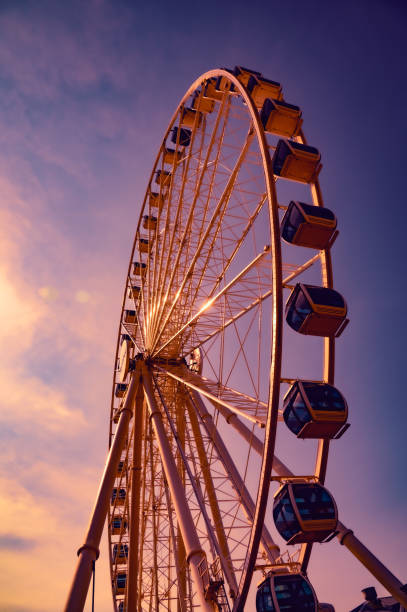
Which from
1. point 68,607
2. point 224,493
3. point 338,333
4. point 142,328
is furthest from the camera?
point 142,328

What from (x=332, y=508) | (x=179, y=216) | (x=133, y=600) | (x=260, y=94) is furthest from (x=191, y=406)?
(x=260, y=94)

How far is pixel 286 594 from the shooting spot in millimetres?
6156

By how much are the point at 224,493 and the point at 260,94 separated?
10452mm

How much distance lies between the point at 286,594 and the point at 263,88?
34.8ft

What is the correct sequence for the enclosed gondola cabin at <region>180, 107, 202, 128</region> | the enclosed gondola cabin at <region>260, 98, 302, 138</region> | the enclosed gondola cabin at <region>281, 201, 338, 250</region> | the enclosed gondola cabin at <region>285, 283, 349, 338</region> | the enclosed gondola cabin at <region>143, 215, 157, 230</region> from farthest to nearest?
the enclosed gondola cabin at <region>143, 215, 157, 230</region>, the enclosed gondola cabin at <region>180, 107, 202, 128</region>, the enclosed gondola cabin at <region>260, 98, 302, 138</region>, the enclosed gondola cabin at <region>281, 201, 338, 250</region>, the enclosed gondola cabin at <region>285, 283, 349, 338</region>

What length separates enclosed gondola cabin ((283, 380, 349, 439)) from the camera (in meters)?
6.77

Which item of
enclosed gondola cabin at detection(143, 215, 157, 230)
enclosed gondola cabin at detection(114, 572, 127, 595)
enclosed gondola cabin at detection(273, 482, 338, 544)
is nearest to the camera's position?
enclosed gondola cabin at detection(273, 482, 338, 544)

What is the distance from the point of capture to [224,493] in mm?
10547

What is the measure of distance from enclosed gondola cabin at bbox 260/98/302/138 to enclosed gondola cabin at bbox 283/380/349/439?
576cm

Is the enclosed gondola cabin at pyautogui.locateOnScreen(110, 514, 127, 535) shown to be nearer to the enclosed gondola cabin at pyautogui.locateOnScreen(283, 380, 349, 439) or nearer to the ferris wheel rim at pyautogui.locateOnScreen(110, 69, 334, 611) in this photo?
the ferris wheel rim at pyautogui.locateOnScreen(110, 69, 334, 611)

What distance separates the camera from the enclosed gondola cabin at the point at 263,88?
9.74 metres

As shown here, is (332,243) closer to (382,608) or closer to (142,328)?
(142,328)

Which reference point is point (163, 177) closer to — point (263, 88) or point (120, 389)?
point (263, 88)

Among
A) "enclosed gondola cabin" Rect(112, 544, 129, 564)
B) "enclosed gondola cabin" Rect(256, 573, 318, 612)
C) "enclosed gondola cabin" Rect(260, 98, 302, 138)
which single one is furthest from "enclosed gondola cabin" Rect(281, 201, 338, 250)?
"enclosed gondola cabin" Rect(112, 544, 129, 564)
